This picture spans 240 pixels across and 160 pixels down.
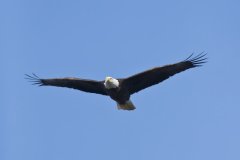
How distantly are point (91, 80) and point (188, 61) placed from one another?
2763mm

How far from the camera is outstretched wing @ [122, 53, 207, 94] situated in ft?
104

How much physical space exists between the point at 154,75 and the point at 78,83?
2.25 metres

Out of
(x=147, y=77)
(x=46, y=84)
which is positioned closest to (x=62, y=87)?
(x=46, y=84)

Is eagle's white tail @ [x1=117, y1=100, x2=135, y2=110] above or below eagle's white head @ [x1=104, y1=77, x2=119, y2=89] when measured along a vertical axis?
below

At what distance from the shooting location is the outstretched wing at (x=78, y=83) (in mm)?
32272

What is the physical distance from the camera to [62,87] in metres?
33.0

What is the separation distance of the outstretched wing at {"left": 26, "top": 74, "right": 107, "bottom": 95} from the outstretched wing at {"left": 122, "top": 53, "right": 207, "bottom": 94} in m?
0.82

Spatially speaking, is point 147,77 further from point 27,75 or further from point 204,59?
point 27,75

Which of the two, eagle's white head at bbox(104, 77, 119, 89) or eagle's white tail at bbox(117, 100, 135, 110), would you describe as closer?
eagle's white head at bbox(104, 77, 119, 89)

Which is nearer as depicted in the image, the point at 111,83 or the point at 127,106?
the point at 111,83

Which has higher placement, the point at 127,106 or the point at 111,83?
the point at 111,83

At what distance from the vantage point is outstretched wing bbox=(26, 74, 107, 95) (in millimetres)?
32272

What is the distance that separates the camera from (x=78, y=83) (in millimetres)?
32625

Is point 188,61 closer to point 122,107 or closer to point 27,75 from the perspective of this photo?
point 122,107
